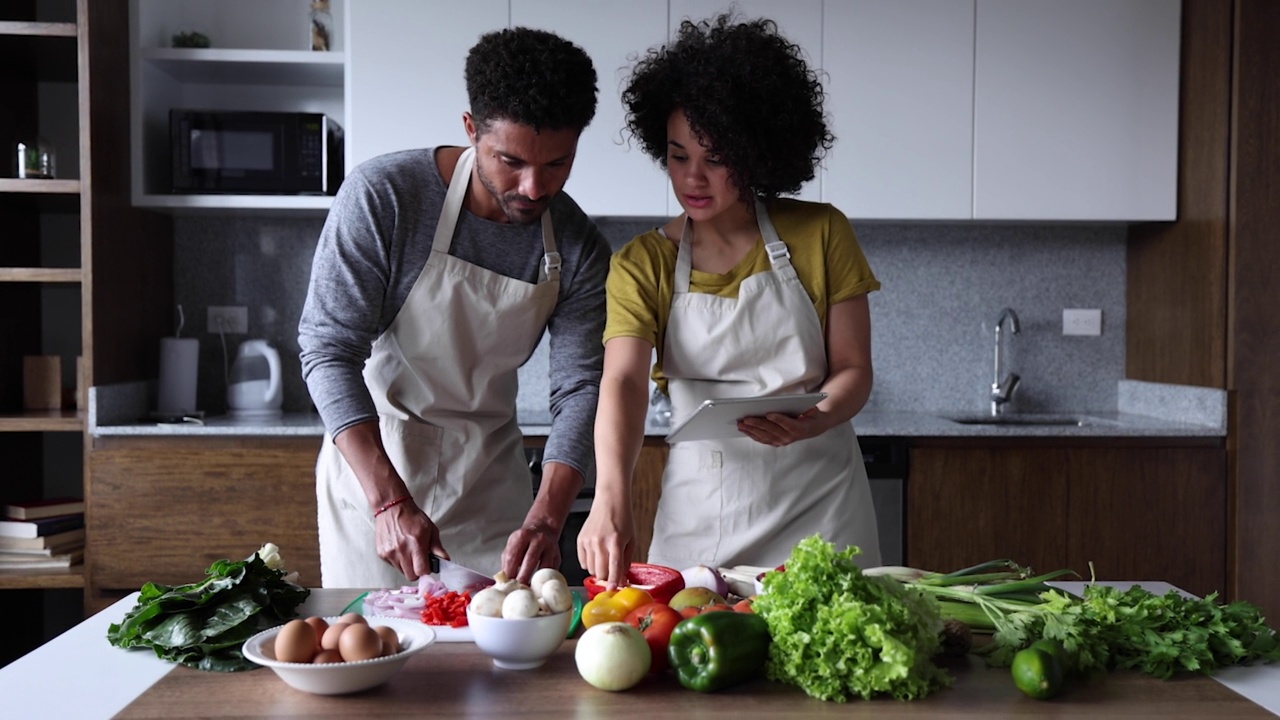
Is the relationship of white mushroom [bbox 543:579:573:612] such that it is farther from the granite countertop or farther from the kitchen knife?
the granite countertop

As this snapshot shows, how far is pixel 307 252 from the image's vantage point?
3.51 metres

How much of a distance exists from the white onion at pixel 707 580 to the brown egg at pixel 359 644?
1.55 ft

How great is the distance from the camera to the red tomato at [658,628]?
1.22m

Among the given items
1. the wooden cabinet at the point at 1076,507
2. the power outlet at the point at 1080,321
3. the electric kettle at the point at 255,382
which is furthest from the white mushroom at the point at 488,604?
the power outlet at the point at 1080,321

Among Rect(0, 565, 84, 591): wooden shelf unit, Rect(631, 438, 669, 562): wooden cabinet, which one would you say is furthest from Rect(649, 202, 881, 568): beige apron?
Rect(0, 565, 84, 591): wooden shelf unit

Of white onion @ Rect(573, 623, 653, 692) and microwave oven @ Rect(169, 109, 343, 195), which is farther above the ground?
microwave oven @ Rect(169, 109, 343, 195)

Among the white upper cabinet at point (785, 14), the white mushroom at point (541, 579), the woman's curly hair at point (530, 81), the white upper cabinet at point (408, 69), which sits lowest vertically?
the white mushroom at point (541, 579)

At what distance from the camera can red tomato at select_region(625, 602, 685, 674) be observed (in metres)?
1.22

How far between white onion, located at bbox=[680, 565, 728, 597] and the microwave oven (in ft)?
6.72

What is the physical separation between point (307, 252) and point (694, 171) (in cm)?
206

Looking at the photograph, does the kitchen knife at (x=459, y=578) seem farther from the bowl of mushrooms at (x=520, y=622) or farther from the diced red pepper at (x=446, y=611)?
the bowl of mushrooms at (x=520, y=622)

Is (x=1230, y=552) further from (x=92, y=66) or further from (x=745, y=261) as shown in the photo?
(x=92, y=66)

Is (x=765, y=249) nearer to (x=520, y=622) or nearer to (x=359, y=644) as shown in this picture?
(x=520, y=622)

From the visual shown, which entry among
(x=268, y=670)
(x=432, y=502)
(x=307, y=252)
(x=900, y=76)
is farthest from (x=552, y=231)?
(x=307, y=252)
